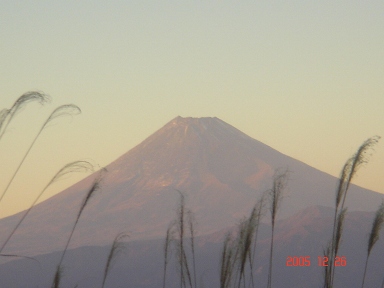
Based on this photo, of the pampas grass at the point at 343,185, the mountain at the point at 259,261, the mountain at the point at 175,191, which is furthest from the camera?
the mountain at the point at 175,191

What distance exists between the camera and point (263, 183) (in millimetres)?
173125

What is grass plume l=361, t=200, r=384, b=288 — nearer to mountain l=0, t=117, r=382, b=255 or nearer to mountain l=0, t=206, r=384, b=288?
mountain l=0, t=206, r=384, b=288

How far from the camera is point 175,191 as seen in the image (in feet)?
535

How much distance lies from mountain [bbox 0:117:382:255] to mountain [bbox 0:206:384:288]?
17.9m

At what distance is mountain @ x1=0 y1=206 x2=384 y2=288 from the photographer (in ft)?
351

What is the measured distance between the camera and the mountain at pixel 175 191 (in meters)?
157

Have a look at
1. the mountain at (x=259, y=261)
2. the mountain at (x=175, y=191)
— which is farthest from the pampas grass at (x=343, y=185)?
the mountain at (x=175, y=191)

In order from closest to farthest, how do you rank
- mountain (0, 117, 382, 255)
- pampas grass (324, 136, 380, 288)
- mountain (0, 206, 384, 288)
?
pampas grass (324, 136, 380, 288)
mountain (0, 206, 384, 288)
mountain (0, 117, 382, 255)

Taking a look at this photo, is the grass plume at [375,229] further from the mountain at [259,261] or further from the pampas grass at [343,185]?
the mountain at [259,261]

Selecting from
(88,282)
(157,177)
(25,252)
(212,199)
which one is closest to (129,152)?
(157,177)

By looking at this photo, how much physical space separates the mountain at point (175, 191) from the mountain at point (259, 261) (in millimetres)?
17865

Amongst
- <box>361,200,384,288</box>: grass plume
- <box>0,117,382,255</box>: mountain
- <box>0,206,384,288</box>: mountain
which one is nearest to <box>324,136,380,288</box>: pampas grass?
<box>361,200,384,288</box>: grass plume

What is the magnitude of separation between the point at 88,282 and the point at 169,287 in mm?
15488

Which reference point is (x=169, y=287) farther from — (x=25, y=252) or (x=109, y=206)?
(x=109, y=206)
